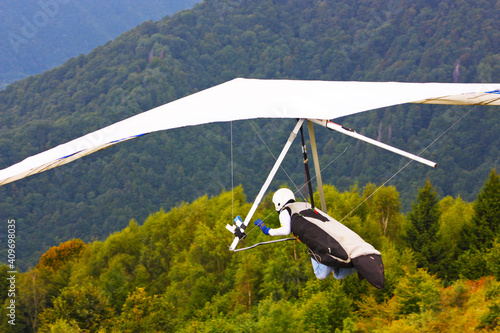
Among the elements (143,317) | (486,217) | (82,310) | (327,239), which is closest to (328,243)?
(327,239)

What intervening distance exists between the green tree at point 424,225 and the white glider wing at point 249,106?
998 inches

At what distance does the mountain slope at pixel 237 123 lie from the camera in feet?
337

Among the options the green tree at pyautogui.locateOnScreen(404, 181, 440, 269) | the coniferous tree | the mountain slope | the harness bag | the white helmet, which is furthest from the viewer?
the mountain slope

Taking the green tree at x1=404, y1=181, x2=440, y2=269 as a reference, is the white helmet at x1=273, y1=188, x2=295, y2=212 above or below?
below

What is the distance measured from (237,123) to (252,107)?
104608 mm

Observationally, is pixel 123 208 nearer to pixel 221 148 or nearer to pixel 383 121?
pixel 221 148

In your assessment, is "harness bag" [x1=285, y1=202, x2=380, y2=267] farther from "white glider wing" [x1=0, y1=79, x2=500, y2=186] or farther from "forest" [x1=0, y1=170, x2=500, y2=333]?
"white glider wing" [x1=0, y1=79, x2=500, y2=186]

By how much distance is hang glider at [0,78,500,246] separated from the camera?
32.9ft

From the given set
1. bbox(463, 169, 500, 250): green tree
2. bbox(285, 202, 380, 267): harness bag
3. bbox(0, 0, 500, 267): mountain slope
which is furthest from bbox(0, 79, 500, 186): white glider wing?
bbox(0, 0, 500, 267): mountain slope

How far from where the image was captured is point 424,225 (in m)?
36.4

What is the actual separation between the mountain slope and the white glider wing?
56.0 metres

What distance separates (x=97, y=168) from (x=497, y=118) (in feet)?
282

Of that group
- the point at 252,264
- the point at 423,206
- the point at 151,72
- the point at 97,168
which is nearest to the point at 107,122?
→ the point at 97,168

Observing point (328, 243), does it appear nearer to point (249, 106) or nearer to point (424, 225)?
point (249, 106)
